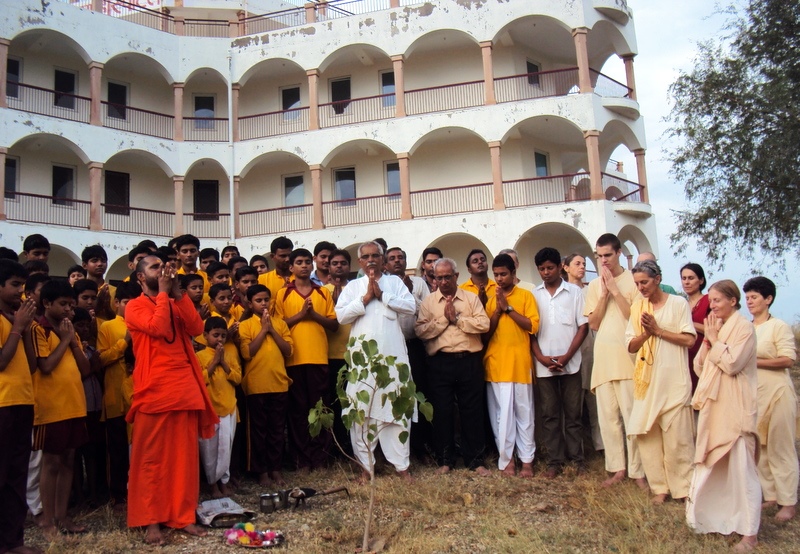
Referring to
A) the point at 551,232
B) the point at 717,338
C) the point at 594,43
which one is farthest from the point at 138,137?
the point at 717,338

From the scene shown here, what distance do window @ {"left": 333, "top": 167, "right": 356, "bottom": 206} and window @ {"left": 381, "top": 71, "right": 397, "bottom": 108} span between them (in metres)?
2.36

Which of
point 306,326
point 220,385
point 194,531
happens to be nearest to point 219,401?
point 220,385

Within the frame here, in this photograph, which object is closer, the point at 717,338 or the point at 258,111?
the point at 717,338

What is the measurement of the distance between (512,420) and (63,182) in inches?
770

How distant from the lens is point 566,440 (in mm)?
6680

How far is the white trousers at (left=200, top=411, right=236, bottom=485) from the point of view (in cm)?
579

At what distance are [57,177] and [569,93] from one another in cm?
1531

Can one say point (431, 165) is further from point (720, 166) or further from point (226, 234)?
point (720, 166)

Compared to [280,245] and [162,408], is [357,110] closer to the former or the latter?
[280,245]

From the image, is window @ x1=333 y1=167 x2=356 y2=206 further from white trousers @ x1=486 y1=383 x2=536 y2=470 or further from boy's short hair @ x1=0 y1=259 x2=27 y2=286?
boy's short hair @ x1=0 y1=259 x2=27 y2=286

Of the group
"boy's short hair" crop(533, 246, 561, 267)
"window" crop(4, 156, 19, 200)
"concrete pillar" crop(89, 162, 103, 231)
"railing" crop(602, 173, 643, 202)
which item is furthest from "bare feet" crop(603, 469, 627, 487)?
"window" crop(4, 156, 19, 200)

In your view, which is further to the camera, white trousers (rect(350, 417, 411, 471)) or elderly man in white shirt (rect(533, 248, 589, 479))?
elderly man in white shirt (rect(533, 248, 589, 479))

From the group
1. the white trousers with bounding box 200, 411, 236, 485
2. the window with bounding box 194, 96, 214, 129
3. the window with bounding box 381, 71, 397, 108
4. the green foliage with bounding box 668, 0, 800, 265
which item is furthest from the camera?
the window with bounding box 194, 96, 214, 129

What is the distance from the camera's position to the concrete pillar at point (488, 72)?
21.1 meters
